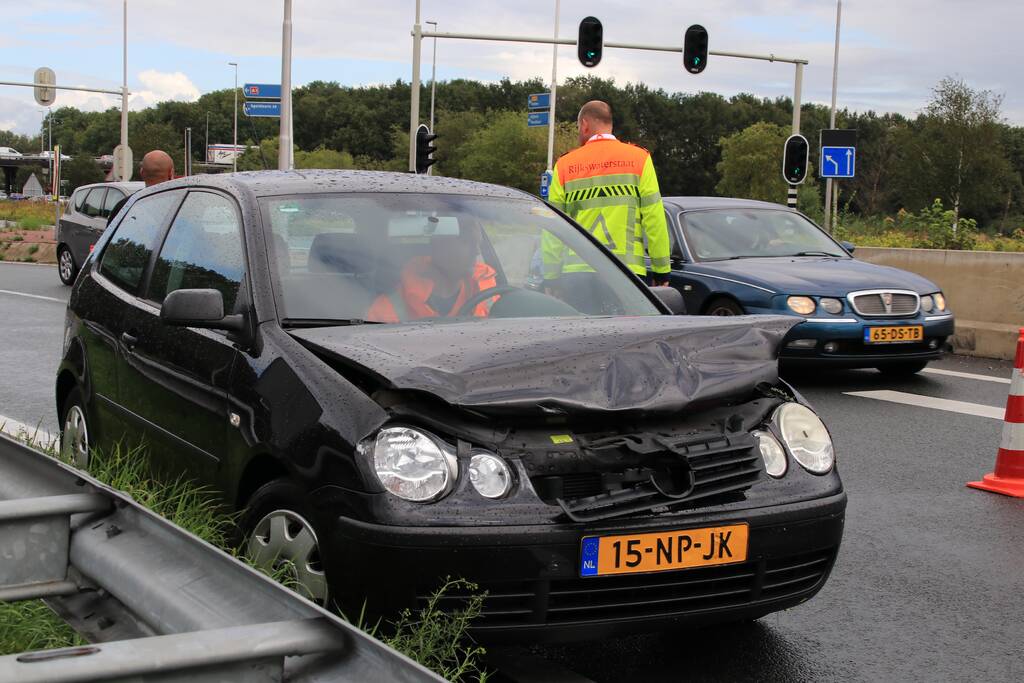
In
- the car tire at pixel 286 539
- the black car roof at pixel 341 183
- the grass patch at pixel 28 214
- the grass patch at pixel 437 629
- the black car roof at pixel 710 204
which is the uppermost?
the black car roof at pixel 341 183

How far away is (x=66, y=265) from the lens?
21.8 meters

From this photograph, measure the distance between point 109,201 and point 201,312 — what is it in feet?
57.5

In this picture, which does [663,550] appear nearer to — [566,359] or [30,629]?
[566,359]

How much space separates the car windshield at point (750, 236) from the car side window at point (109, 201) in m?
11.2

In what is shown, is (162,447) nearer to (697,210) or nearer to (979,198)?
(697,210)

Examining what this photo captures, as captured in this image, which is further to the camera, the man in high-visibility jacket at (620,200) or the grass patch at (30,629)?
the man in high-visibility jacket at (620,200)

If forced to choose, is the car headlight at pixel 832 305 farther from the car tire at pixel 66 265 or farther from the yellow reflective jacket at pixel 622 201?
the car tire at pixel 66 265

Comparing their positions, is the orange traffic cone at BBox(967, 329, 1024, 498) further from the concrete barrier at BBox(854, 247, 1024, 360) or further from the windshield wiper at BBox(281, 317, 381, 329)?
the concrete barrier at BBox(854, 247, 1024, 360)

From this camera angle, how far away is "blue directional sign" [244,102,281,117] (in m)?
32.5

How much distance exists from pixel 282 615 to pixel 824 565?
220cm

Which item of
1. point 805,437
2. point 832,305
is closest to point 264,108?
point 832,305

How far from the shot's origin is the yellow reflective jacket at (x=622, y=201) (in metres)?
8.25

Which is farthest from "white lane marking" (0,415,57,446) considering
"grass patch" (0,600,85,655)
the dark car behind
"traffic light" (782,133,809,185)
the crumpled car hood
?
"traffic light" (782,133,809,185)

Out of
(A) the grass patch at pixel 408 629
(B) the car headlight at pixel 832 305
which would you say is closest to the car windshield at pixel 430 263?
(A) the grass patch at pixel 408 629
